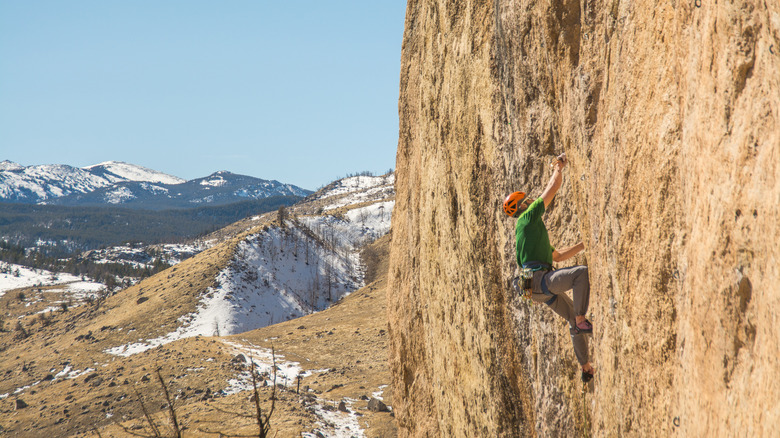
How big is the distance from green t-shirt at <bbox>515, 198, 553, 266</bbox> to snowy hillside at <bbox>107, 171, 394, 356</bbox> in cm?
5301

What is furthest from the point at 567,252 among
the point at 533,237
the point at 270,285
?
the point at 270,285

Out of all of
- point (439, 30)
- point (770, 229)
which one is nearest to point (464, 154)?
point (439, 30)

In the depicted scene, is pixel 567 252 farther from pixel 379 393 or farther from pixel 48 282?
pixel 48 282

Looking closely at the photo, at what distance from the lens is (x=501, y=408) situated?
8273 millimetres

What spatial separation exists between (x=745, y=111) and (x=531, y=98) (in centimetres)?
409

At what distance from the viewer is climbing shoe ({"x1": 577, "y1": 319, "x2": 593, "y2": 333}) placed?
6.09 meters

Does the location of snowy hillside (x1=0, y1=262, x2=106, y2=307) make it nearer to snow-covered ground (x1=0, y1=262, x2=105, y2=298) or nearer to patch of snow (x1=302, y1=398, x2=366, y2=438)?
snow-covered ground (x1=0, y1=262, x2=105, y2=298)

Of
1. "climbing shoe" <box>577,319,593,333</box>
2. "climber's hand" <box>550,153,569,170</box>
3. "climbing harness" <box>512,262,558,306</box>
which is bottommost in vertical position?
"climbing shoe" <box>577,319,593,333</box>

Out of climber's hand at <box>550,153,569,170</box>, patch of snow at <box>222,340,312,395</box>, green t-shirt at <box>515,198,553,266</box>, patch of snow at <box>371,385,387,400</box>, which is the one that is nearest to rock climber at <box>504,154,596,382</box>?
green t-shirt at <box>515,198,553,266</box>

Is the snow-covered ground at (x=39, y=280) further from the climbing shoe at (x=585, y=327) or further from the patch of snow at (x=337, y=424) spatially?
the climbing shoe at (x=585, y=327)

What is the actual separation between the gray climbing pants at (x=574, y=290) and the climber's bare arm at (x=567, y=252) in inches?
13.1

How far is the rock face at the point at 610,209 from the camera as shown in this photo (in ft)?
11.1

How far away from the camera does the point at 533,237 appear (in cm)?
639

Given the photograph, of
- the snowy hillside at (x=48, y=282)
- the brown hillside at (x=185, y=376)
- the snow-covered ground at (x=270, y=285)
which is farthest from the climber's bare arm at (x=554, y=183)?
the snowy hillside at (x=48, y=282)
